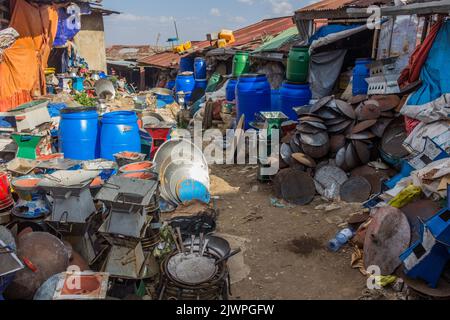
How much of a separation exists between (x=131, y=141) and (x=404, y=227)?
12.0 feet

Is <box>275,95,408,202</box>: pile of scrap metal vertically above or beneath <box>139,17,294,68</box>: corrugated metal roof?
beneath

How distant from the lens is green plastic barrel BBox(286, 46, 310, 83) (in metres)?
7.94

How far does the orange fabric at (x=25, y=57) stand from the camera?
7691mm

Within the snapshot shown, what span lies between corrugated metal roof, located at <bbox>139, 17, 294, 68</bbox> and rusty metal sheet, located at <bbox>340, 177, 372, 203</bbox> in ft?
25.7

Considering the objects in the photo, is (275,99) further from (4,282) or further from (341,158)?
(4,282)

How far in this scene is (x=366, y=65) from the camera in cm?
647

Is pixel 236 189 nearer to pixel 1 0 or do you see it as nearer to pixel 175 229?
pixel 175 229

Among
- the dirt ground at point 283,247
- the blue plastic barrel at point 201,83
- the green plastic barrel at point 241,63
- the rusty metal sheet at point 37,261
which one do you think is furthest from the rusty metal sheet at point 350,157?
the blue plastic barrel at point 201,83

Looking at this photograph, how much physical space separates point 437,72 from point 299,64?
3336mm

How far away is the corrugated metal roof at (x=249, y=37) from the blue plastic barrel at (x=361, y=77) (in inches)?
234

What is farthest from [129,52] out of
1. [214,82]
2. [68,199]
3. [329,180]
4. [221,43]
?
[68,199]

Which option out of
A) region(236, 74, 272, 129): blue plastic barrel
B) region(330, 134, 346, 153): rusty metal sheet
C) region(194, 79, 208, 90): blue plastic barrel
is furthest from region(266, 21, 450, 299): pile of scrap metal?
region(194, 79, 208, 90): blue plastic barrel

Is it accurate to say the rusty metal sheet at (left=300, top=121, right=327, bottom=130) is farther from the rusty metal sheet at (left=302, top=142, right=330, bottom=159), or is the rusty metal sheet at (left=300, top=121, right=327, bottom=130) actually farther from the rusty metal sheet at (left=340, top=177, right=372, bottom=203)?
the rusty metal sheet at (left=340, top=177, right=372, bottom=203)
